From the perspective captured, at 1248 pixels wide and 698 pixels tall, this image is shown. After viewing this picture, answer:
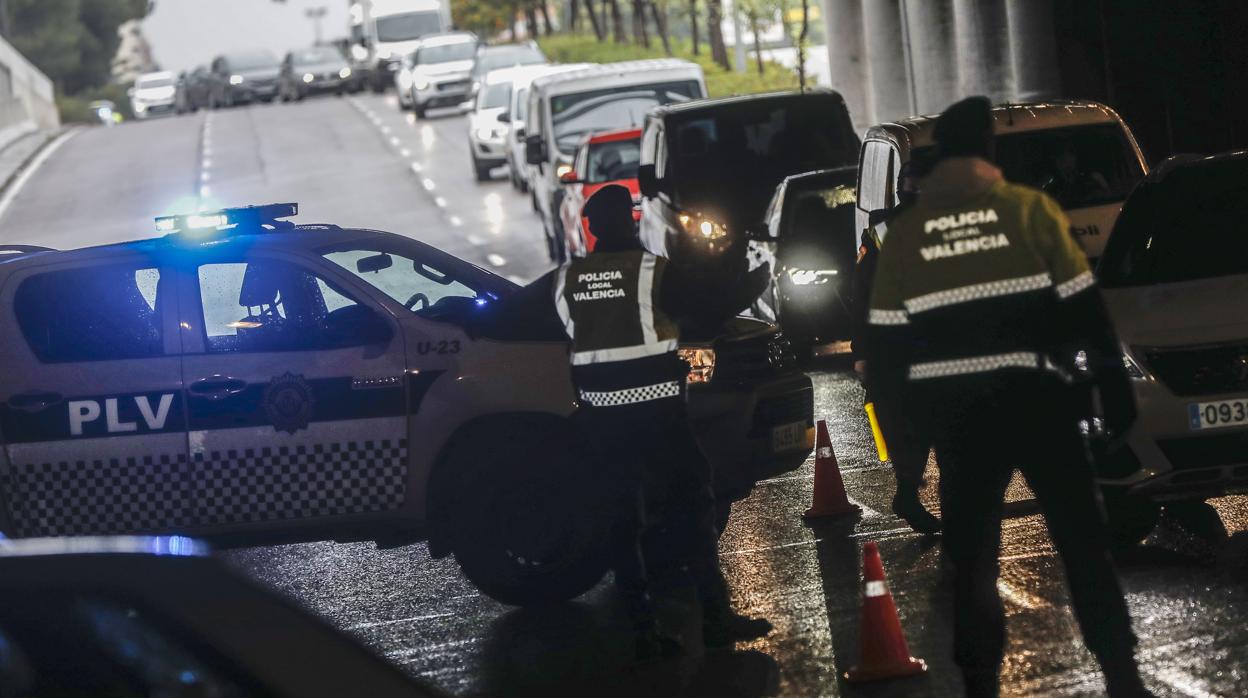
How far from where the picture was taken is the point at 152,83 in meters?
66.6

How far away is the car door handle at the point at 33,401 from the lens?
776cm

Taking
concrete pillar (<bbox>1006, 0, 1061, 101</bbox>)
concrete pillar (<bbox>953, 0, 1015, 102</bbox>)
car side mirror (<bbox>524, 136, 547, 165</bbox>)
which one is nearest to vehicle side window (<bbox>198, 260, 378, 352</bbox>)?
car side mirror (<bbox>524, 136, 547, 165</bbox>)

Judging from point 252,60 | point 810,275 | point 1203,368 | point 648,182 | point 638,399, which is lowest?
point 252,60

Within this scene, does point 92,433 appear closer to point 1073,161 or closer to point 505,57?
point 1073,161

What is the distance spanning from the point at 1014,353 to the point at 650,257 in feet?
6.00

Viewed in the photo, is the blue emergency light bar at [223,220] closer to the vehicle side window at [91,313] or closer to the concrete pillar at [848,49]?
the vehicle side window at [91,313]

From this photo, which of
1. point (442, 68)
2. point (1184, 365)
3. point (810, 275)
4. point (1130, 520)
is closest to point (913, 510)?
point (1130, 520)

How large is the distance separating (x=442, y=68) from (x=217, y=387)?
38436 mm

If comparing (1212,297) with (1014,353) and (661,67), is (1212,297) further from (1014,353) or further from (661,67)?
(661,67)

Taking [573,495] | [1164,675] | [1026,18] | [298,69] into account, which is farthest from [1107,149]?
[298,69]

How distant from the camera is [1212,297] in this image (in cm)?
775

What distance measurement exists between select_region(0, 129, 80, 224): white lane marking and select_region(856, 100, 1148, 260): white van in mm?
22842

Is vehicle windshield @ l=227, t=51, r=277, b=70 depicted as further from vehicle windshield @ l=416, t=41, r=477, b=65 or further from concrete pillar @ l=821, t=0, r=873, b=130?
concrete pillar @ l=821, t=0, r=873, b=130

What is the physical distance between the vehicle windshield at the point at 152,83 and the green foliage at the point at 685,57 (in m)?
12.4
